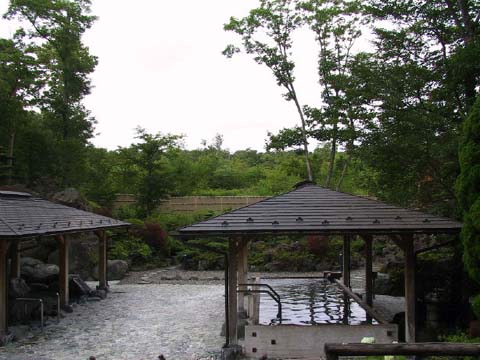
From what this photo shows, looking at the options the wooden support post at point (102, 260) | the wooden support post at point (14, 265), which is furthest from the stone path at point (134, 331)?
the wooden support post at point (14, 265)

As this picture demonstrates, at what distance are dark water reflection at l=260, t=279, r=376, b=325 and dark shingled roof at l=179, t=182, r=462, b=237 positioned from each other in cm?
217

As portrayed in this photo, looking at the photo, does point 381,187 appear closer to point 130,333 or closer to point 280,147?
point 130,333

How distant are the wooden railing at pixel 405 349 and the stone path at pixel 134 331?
3843 mm

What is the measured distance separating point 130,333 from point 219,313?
2656 millimetres

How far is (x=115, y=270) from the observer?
1883 cm

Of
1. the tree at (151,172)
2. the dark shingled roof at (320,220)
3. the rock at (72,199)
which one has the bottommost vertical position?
the dark shingled roof at (320,220)

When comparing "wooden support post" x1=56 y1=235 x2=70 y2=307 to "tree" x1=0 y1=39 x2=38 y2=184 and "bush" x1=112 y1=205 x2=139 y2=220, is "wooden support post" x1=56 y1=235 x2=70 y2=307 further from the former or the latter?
"bush" x1=112 y1=205 x2=139 y2=220

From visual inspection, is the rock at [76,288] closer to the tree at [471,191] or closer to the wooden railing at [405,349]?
the tree at [471,191]

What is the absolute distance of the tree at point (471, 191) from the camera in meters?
7.24

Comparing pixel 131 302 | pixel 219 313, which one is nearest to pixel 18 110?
pixel 131 302

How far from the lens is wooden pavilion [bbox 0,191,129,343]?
9.26 metres

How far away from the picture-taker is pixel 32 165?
2305cm

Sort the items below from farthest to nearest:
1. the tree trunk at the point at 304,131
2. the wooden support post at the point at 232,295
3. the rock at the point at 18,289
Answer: the tree trunk at the point at 304,131
the rock at the point at 18,289
the wooden support post at the point at 232,295

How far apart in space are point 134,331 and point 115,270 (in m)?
9.08
